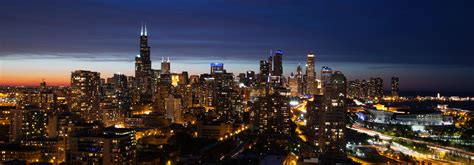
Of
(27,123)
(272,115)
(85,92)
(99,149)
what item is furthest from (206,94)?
(99,149)

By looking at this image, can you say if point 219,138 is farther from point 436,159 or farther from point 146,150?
point 436,159

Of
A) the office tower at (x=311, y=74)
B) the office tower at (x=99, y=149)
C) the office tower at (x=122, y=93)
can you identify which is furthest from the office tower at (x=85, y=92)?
the office tower at (x=311, y=74)

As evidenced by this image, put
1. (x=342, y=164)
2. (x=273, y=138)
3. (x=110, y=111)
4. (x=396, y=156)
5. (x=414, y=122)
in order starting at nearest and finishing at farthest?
(x=342, y=164), (x=396, y=156), (x=273, y=138), (x=110, y=111), (x=414, y=122)

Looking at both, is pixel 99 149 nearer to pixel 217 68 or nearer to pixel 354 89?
pixel 217 68

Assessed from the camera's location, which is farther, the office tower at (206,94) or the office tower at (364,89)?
the office tower at (364,89)

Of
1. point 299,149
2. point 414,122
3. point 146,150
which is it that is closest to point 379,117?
point 414,122

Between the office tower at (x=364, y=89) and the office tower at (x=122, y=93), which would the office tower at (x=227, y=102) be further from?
the office tower at (x=364, y=89)

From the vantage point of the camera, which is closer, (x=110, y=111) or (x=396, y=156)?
(x=396, y=156)
